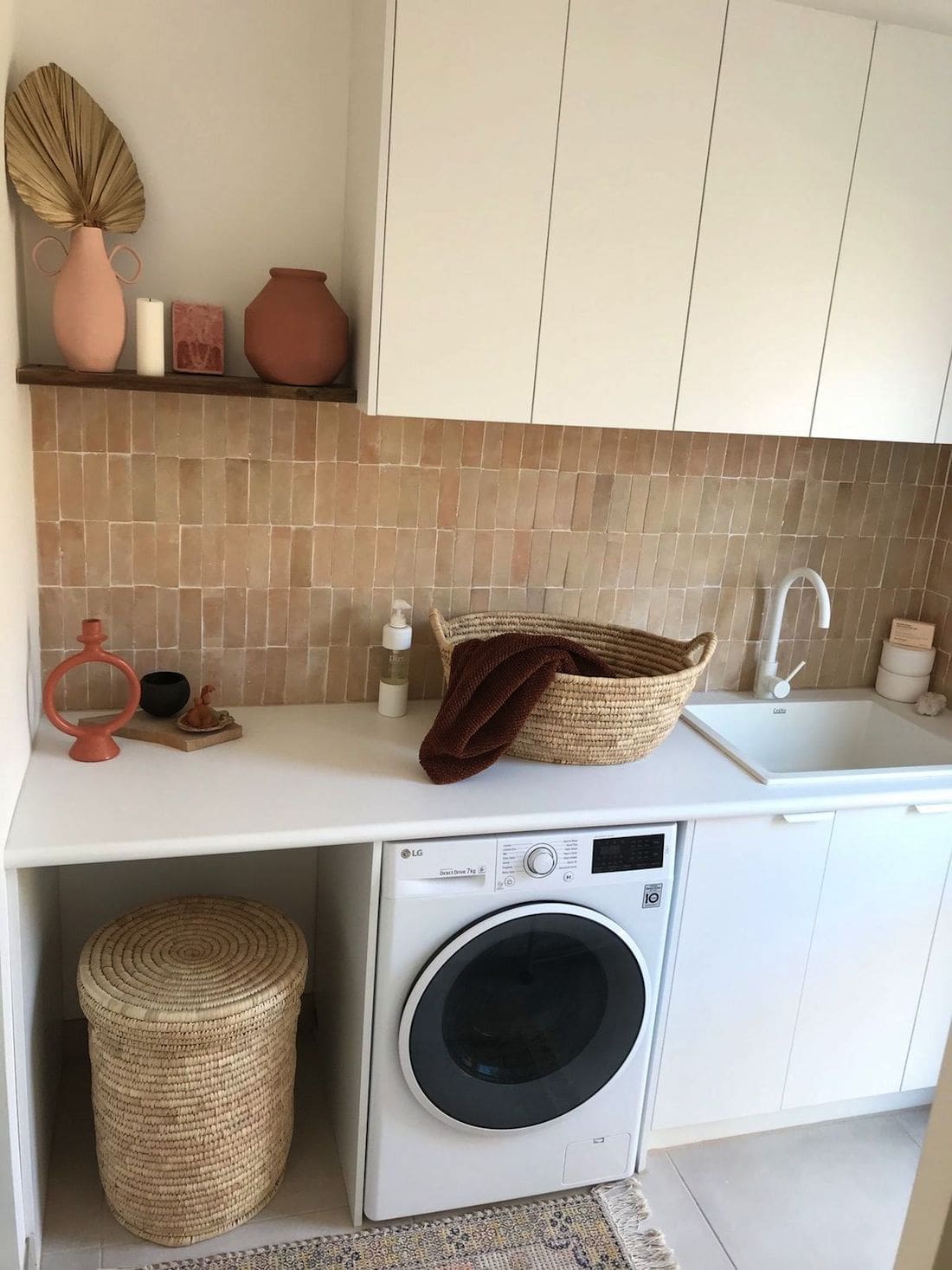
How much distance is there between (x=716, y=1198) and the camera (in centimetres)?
216

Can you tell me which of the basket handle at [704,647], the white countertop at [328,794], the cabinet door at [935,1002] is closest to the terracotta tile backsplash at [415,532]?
the white countertop at [328,794]

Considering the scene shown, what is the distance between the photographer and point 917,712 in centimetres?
260

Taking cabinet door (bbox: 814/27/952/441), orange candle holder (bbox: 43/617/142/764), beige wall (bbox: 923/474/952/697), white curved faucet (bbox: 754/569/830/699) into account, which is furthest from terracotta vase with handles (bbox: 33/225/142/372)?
beige wall (bbox: 923/474/952/697)

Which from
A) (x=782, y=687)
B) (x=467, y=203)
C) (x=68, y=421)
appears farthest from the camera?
(x=782, y=687)

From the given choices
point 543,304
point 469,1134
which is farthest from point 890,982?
point 543,304

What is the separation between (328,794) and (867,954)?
1.21 meters

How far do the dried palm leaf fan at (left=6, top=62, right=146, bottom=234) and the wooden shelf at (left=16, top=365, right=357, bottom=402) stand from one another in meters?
0.28

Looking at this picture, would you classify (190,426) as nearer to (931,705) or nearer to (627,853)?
(627,853)

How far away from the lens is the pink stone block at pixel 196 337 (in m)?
2.03

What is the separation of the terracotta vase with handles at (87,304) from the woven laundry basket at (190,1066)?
1.10 m

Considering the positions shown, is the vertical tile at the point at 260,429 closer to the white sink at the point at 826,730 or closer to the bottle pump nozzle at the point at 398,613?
the bottle pump nozzle at the point at 398,613

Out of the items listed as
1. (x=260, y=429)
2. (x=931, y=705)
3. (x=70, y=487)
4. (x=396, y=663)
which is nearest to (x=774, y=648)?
(x=931, y=705)

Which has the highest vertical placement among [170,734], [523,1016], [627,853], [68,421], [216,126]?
[216,126]

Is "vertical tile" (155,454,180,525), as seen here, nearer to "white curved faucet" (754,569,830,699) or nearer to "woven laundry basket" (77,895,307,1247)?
"woven laundry basket" (77,895,307,1247)
